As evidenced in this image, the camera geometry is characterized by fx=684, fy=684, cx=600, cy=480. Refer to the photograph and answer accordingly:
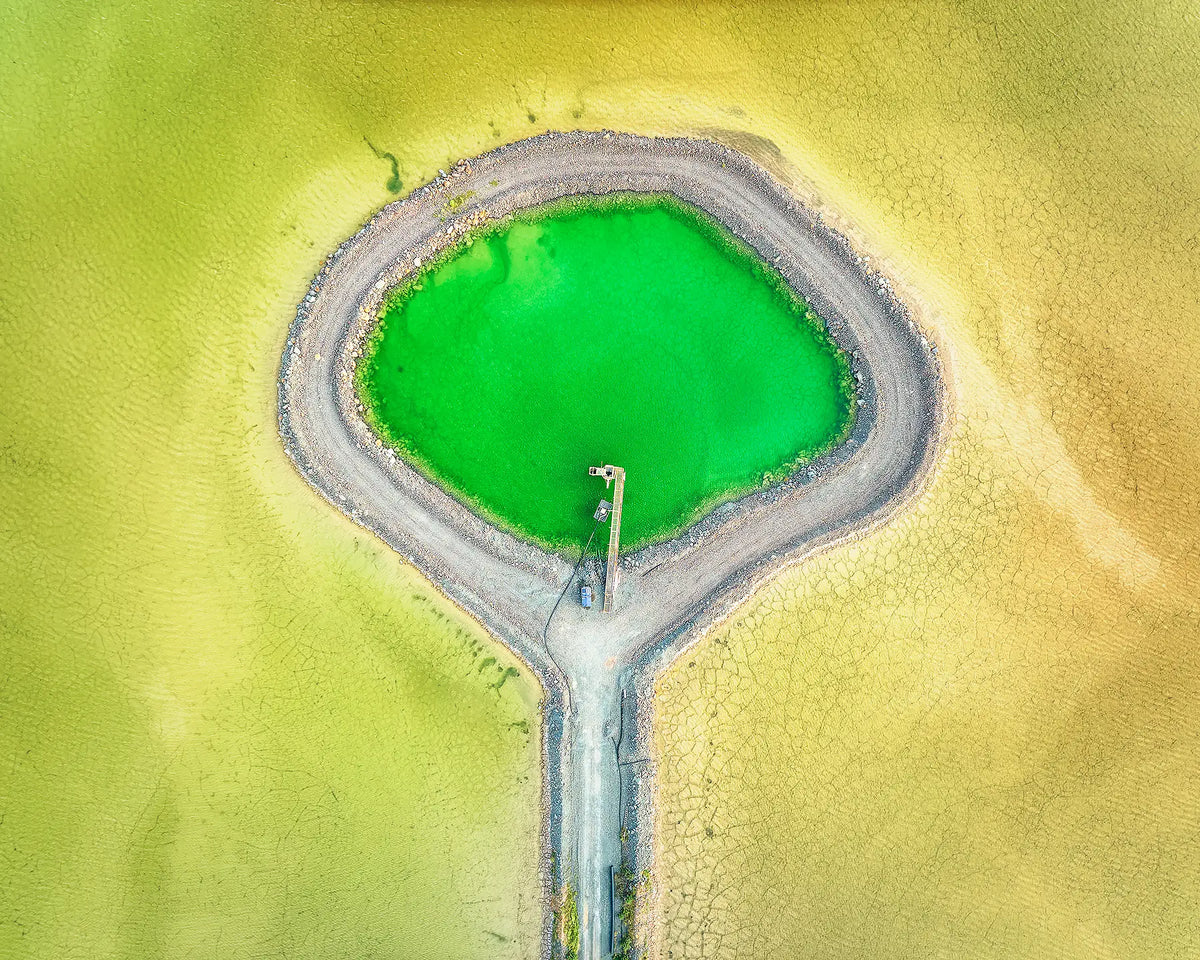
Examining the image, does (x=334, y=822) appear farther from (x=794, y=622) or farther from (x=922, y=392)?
(x=922, y=392)

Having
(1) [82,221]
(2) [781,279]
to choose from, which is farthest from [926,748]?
(1) [82,221]

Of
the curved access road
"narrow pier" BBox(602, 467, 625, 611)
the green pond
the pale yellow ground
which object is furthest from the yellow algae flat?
"narrow pier" BBox(602, 467, 625, 611)

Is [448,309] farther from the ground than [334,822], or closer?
farther from the ground

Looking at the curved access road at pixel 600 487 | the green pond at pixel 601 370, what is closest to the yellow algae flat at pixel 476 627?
the curved access road at pixel 600 487

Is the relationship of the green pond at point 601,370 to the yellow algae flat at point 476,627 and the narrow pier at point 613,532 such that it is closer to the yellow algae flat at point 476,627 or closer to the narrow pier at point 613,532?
the narrow pier at point 613,532

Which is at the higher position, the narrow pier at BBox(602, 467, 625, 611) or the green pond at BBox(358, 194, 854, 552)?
the green pond at BBox(358, 194, 854, 552)

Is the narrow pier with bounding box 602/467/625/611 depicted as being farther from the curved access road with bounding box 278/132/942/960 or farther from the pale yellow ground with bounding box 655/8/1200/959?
the pale yellow ground with bounding box 655/8/1200/959

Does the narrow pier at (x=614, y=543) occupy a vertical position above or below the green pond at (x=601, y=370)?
below
